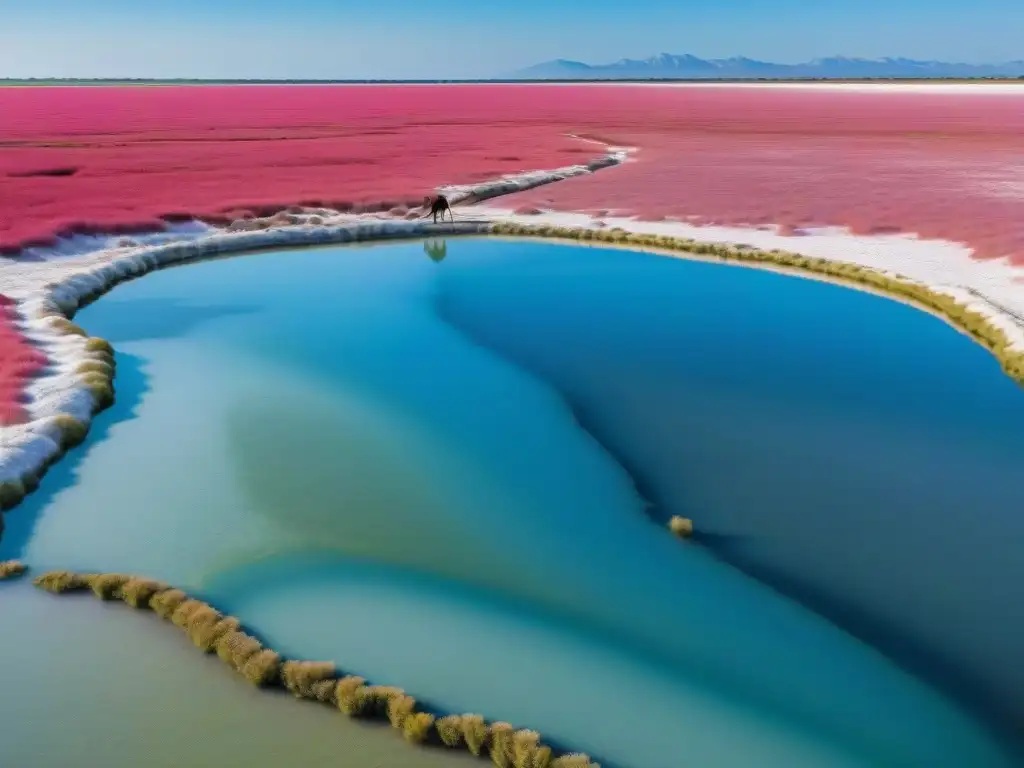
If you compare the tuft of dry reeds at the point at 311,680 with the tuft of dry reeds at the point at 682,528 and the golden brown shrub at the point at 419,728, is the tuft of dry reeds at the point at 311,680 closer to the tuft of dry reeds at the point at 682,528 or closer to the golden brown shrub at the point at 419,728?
the golden brown shrub at the point at 419,728

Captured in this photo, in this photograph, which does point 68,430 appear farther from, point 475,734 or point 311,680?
point 475,734

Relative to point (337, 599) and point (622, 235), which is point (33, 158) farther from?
point (337, 599)

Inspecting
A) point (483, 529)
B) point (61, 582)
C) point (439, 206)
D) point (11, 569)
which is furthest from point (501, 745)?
point (439, 206)

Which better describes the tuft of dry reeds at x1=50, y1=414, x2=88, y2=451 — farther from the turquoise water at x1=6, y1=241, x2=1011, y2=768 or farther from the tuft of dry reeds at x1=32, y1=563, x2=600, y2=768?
the tuft of dry reeds at x1=32, y1=563, x2=600, y2=768

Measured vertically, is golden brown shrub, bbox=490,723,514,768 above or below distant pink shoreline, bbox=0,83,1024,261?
below

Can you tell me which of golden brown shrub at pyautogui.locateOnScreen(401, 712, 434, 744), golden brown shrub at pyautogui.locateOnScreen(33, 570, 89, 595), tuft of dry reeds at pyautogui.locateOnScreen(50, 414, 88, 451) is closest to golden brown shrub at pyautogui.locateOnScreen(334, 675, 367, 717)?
golden brown shrub at pyautogui.locateOnScreen(401, 712, 434, 744)
